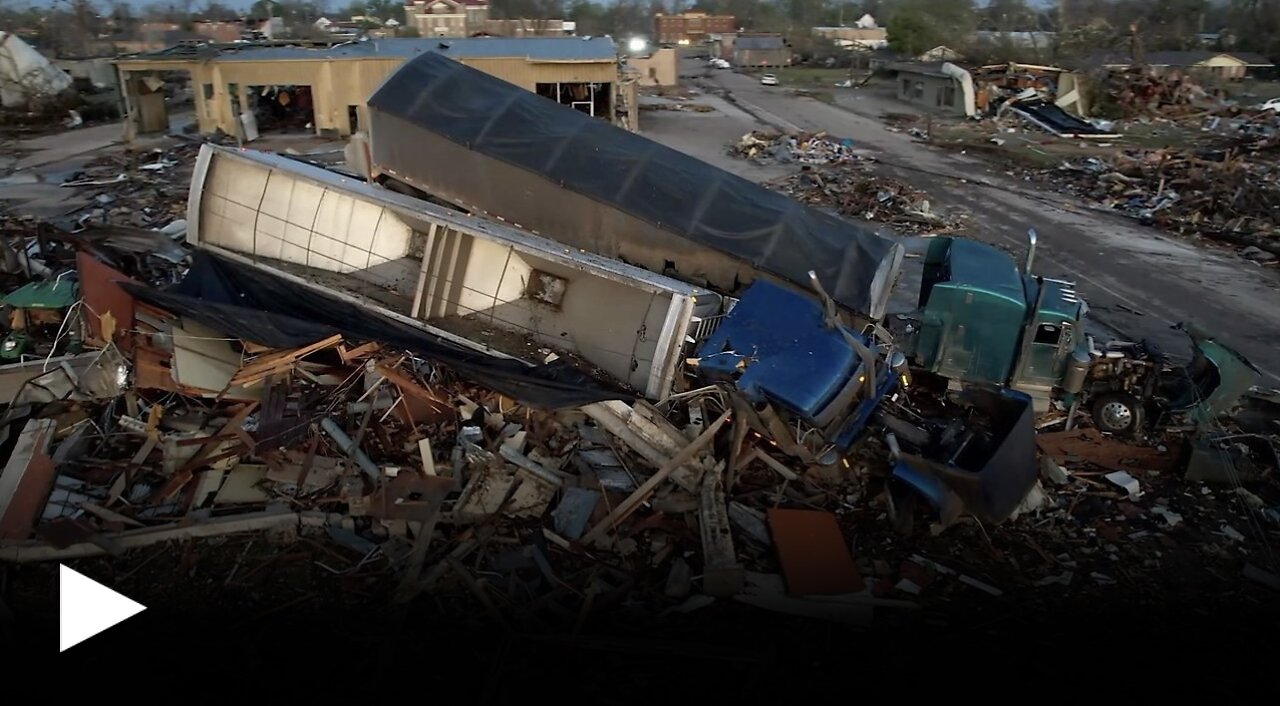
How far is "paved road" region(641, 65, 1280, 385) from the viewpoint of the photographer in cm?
1134

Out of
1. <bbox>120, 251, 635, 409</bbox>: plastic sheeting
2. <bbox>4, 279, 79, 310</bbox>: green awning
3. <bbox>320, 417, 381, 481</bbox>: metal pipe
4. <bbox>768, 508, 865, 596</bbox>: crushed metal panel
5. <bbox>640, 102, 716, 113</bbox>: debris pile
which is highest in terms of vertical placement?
<bbox>120, 251, 635, 409</bbox>: plastic sheeting

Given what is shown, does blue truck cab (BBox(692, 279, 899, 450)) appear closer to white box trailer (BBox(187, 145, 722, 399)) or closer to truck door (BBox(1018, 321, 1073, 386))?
white box trailer (BBox(187, 145, 722, 399))

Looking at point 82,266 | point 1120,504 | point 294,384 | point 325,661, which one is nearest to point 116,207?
point 82,266

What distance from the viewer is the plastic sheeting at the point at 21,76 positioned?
99.1 ft

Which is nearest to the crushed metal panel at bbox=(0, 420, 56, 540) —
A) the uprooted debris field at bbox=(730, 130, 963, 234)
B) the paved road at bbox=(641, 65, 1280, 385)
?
the paved road at bbox=(641, 65, 1280, 385)

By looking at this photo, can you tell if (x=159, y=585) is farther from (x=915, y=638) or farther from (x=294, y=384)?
(x=915, y=638)

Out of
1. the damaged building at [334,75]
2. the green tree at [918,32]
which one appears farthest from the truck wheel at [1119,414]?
the green tree at [918,32]

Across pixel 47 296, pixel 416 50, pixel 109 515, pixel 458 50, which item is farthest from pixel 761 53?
pixel 109 515

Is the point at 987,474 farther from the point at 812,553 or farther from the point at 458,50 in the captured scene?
the point at 458,50

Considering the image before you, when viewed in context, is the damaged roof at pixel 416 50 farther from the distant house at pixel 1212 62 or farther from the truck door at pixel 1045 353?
the distant house at pixel 1212 62

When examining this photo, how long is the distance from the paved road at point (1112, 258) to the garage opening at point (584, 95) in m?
2.68

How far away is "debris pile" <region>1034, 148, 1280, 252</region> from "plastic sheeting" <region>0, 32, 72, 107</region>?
3485 centimetres

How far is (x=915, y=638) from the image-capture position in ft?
17.0

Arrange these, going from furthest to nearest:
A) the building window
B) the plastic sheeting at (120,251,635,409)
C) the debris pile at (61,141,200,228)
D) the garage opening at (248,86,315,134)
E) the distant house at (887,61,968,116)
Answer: the distant house at (887,61,968,116), the garage opening at (248,86,315,134), the debris pile at (61,141,200,228), the building window, the plastic sheeting at (120,251,635,409)
